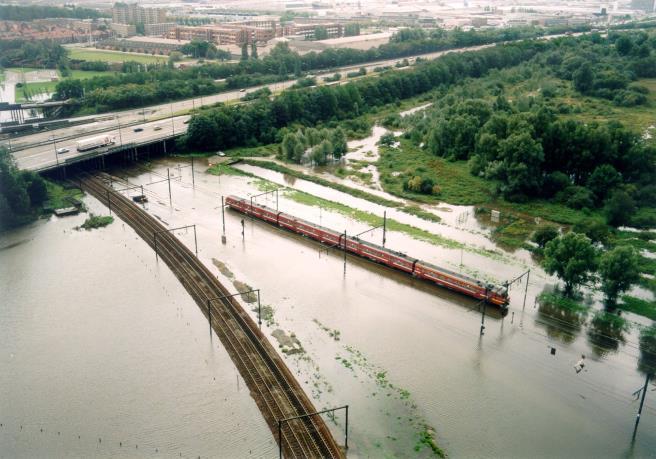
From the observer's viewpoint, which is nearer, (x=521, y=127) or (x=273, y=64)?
(x=521, y=127)

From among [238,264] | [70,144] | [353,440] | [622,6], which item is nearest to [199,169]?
[70,144]

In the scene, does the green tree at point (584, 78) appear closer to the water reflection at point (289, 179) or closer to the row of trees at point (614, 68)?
the row of trees at point (614, 68)

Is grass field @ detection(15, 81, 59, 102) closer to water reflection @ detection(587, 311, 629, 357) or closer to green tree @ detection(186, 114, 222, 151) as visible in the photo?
green tree @ detection(186, 114, 222, 151)

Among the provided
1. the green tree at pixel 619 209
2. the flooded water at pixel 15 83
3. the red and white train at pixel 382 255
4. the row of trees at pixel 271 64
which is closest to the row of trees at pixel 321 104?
the row of trees at pixel 271 64

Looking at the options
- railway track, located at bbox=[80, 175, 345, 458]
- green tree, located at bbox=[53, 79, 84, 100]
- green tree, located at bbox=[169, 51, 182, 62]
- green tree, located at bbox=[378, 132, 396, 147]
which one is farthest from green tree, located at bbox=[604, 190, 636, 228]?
green tree, located at bbox=[169, 51, 182, 62]

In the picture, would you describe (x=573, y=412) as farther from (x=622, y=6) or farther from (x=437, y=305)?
(x=622, y=6)

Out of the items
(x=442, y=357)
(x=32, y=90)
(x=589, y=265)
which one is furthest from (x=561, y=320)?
(x=32, y=90)

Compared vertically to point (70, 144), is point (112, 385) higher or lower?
lower

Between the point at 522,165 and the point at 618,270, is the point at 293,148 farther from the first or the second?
the point at 618,270
